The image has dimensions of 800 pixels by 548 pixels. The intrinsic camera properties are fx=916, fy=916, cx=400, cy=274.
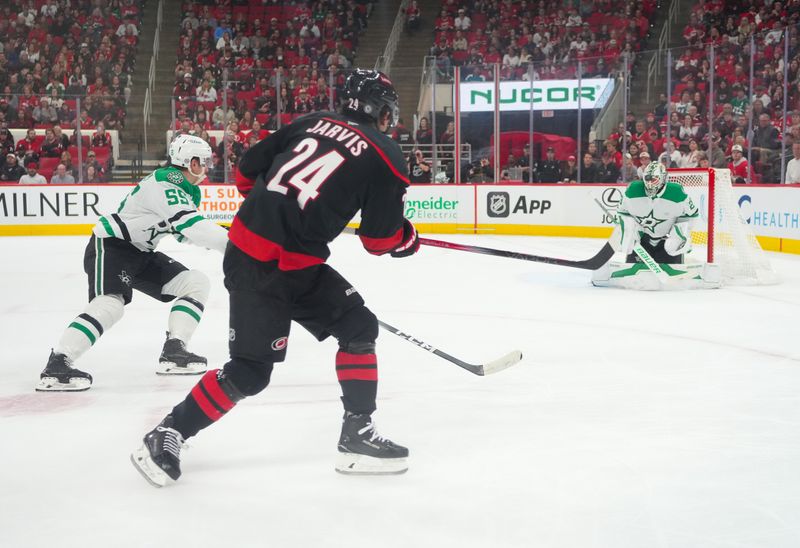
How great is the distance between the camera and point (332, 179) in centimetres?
230

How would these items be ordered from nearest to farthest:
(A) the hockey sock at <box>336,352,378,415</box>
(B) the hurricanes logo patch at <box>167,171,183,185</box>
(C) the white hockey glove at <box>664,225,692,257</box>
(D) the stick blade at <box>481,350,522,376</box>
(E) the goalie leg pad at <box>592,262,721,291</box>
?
(A) the hockey sock at <box>336,352,378,415</box>
(D) the stick blade at <box>481,350,522,376</box>
(B) the hurricanes logo patch at <box>167,171,183,185</box>
(E) the goalie leg pad at <box>592,262,721,291</box>
(C) the white hockey glove at <box>664,225,692,257</box>

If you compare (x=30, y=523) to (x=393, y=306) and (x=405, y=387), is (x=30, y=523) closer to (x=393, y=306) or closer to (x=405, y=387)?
(x=405, y=387)

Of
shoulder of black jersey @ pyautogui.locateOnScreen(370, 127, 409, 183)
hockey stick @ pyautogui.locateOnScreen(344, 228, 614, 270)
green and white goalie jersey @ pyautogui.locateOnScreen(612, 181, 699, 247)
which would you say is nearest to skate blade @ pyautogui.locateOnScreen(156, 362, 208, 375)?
hockey stick @ pyautogui.locateOnScreen(344, 228, 614, 270)

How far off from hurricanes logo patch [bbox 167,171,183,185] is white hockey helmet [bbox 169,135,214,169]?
6cm

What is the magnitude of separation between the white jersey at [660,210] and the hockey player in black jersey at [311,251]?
4544 millimetres

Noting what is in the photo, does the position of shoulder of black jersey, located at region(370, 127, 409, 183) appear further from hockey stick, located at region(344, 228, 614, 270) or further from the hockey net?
the hockey net

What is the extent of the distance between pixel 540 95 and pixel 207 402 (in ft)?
31.5

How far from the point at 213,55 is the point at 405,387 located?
570 inches

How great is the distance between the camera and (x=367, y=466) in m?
2.54

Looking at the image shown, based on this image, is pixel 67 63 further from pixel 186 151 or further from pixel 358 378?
pixel 358 378

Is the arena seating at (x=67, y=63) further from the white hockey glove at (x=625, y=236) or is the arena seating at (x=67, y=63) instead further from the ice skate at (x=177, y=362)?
the ice skate at (x=177, y=362)

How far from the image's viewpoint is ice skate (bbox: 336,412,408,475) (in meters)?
2.55

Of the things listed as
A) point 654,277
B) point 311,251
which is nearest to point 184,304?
point 311,251

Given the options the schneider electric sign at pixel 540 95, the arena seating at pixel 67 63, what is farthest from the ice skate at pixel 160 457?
the arena seating at pixel 67 63
